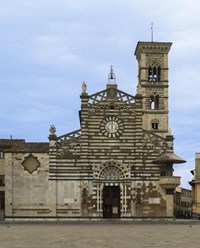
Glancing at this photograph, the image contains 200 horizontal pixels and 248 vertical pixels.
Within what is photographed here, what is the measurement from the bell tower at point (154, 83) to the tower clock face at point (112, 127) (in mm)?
22691

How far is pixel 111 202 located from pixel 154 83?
27534 millimetres

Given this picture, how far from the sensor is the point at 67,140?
5406 cm

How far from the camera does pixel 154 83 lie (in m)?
78.8

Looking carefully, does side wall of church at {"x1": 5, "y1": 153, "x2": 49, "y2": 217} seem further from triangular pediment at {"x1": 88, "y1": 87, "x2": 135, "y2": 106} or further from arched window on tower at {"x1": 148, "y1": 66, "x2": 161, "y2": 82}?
arched window on tower at {"x1": 148, "y1": 66, "x2": 161, "y2": 82}

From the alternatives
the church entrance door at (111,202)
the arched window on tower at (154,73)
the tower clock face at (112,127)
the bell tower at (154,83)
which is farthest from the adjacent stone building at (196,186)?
the tower clock face at (112,127)

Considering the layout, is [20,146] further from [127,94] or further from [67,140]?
[127,94]

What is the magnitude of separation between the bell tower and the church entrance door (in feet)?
77.3

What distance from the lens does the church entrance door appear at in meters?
54.7

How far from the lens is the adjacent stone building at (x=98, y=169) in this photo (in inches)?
2089

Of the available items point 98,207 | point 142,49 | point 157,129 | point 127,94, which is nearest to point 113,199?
point 98,207
